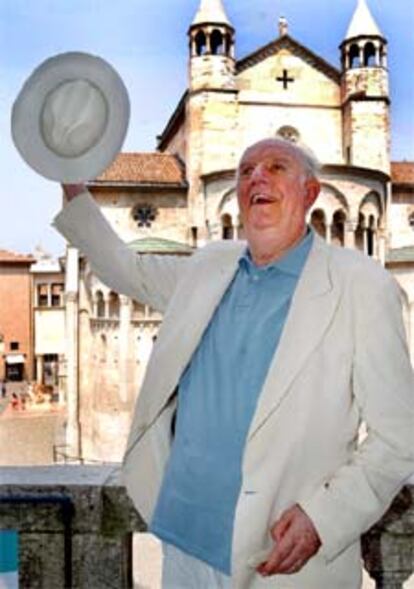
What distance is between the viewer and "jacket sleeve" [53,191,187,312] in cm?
245

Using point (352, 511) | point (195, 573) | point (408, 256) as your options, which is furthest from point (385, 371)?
point (408, 256)

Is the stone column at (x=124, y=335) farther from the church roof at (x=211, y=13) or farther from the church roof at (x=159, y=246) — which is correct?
Result: the church roof at (x=211, y=13)

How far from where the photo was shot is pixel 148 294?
2.50m

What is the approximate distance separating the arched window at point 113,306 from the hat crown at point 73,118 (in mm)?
23287

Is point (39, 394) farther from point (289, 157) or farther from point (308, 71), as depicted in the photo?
point (289, 157)

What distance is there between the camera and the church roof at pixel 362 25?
96.1 feet

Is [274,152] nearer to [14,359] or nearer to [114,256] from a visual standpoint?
[114,256]

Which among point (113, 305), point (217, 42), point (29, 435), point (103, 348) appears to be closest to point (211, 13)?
point (217, 42)

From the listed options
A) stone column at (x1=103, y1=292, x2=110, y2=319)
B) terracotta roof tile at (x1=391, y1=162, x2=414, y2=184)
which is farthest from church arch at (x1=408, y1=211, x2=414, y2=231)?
stone column at (x1=103, y1=292, x2=110, y2=319)

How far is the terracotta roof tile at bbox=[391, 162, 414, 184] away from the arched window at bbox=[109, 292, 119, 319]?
1250 cm

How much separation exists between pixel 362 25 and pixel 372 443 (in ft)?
99.5

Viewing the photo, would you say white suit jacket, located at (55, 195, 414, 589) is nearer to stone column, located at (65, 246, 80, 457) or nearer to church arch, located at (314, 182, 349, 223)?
church arch, located at (314, 182, 349, 223)

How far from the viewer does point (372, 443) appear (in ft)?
6.19

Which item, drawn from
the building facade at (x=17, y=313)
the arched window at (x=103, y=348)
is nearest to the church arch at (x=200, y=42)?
the arched window at (x=103, y=348)
